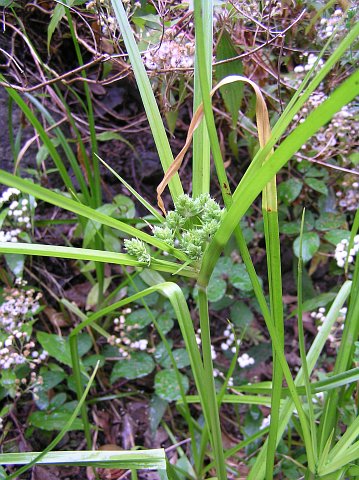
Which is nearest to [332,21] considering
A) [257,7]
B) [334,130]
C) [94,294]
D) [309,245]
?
[257,7]

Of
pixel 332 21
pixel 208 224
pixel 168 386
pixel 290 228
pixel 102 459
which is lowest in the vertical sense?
pixel 168 386

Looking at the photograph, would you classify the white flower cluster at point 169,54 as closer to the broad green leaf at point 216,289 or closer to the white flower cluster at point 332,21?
the white flower cluster at point 332,21

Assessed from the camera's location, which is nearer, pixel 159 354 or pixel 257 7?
pixel 257 7

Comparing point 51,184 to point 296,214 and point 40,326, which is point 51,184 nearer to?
point 40,326

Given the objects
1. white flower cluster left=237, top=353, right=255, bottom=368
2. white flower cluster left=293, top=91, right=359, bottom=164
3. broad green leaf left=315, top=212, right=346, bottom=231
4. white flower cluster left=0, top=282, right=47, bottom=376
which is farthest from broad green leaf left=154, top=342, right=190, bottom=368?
white flower cluster left=293, top=91, right=359, bottom=164

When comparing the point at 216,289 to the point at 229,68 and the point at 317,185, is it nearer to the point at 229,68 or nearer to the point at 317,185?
the point at 317,185

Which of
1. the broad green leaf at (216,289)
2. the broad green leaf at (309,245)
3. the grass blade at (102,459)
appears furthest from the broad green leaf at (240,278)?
the grass blade at (102,459)
